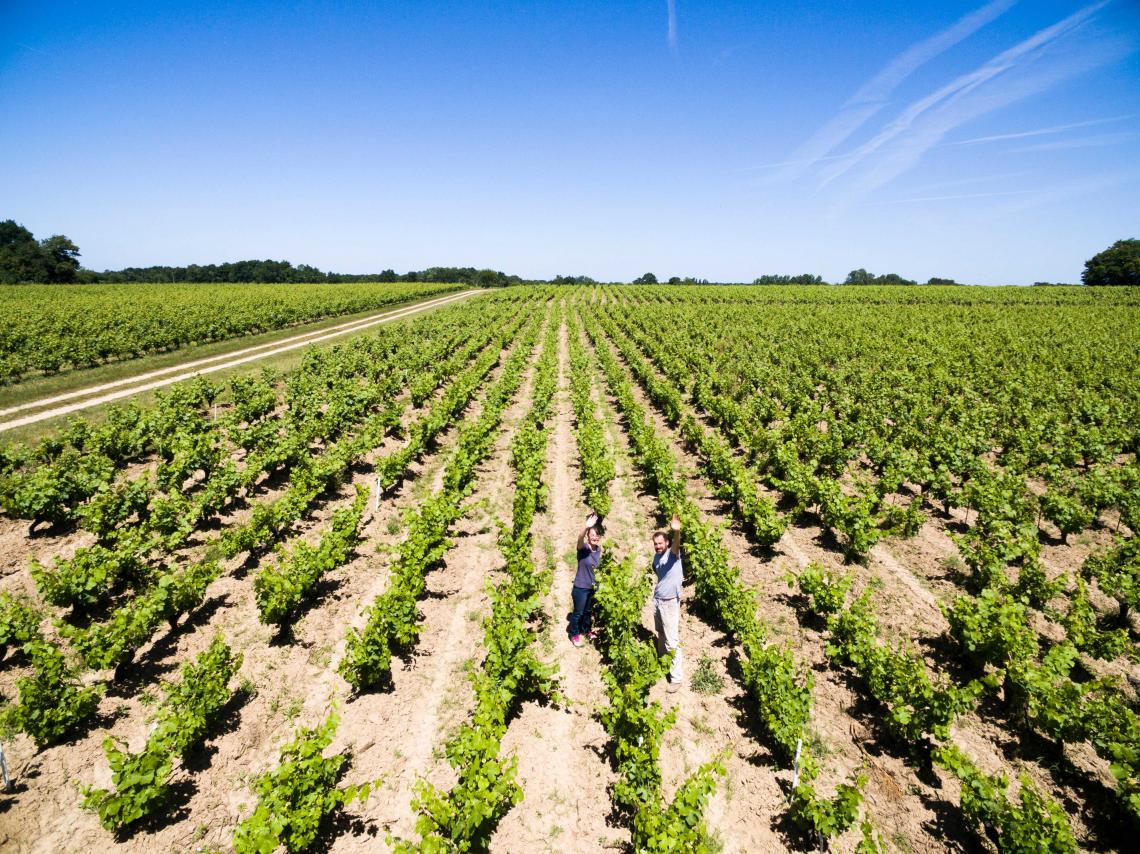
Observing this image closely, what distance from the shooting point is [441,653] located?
8789 millimetres

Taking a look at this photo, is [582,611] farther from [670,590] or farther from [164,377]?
Answer: [164,377]

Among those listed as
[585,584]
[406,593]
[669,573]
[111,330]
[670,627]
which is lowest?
[670,627]

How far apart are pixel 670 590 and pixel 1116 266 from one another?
450 ft

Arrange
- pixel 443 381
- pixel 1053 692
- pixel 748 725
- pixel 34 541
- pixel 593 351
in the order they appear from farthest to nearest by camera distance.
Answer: pixel 593 351, pixel 443 381, pixel 34 541, pixel 748 725, pixel 1053 692

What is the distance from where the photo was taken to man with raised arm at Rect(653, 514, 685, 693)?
25.9ft

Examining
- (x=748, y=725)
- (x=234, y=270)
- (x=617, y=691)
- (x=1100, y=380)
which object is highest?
(x=234, y=270)

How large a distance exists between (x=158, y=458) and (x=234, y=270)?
140 metres

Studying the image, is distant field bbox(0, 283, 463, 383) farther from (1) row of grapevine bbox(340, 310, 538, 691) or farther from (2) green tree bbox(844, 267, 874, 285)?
(2) green tree bbox(844, 267, 874, 285)

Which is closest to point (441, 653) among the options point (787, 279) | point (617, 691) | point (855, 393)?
point (617, 691)

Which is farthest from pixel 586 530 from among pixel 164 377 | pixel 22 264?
pixel 22 264

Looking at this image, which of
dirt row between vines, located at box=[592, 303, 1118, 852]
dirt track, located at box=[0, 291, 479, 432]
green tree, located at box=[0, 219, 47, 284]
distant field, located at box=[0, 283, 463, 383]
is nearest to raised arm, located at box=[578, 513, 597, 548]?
dirt row between vines, located at box=[592, 303, 1118, 852]

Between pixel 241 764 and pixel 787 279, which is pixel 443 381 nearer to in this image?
pixel 241 764

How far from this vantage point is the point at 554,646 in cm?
903

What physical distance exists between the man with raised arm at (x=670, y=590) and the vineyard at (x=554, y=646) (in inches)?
17.9
